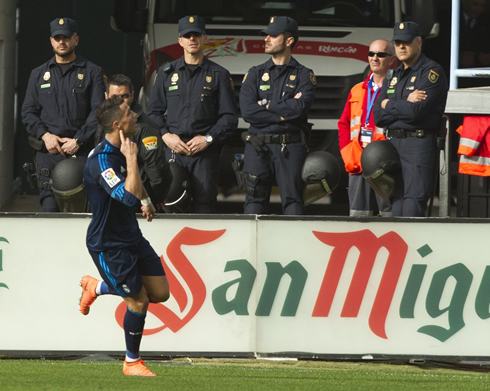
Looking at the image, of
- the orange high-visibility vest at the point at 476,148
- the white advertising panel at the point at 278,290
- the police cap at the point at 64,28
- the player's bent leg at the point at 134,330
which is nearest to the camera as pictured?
the player's bent leg at the point at 134,330

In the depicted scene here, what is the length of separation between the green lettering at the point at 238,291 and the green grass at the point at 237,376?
16.0 inches

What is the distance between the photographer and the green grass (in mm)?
6668

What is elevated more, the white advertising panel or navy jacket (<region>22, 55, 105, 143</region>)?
navy jacket (<region>22, 55, 105, 143</region>)

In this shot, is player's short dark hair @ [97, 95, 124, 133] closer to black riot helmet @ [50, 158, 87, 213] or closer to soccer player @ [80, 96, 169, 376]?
soccer player @ [80, 96, 169, 376]

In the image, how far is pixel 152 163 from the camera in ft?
26.4

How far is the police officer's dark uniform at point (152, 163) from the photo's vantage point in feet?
26.4

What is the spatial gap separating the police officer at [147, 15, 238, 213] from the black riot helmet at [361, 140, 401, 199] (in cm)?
128

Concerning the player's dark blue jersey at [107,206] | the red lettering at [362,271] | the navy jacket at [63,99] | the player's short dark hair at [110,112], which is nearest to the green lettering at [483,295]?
the red lettering at [362,271]

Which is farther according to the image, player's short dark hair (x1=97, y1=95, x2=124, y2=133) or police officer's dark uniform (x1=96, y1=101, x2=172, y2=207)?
police officer's dark uniform (x1=96, y1=101, x2=172, y2=207)

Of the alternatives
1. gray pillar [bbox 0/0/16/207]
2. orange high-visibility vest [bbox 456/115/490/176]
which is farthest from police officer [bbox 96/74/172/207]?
gray pillar [bbox 0/0/16/207]

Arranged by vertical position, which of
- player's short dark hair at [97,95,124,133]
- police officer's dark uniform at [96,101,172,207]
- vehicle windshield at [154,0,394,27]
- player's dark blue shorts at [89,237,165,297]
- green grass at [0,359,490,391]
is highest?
vehicle windshield at [154,0,394,27]

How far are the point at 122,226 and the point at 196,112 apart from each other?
2.41 metres

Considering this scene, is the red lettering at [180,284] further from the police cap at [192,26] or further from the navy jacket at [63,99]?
the police cap at [192,26]

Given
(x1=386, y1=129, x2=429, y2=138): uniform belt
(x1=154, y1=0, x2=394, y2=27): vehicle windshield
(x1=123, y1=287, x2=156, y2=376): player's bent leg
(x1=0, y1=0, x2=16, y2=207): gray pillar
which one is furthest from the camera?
(x1=0, y1=0, x2=16, y2=207): gray pillar
